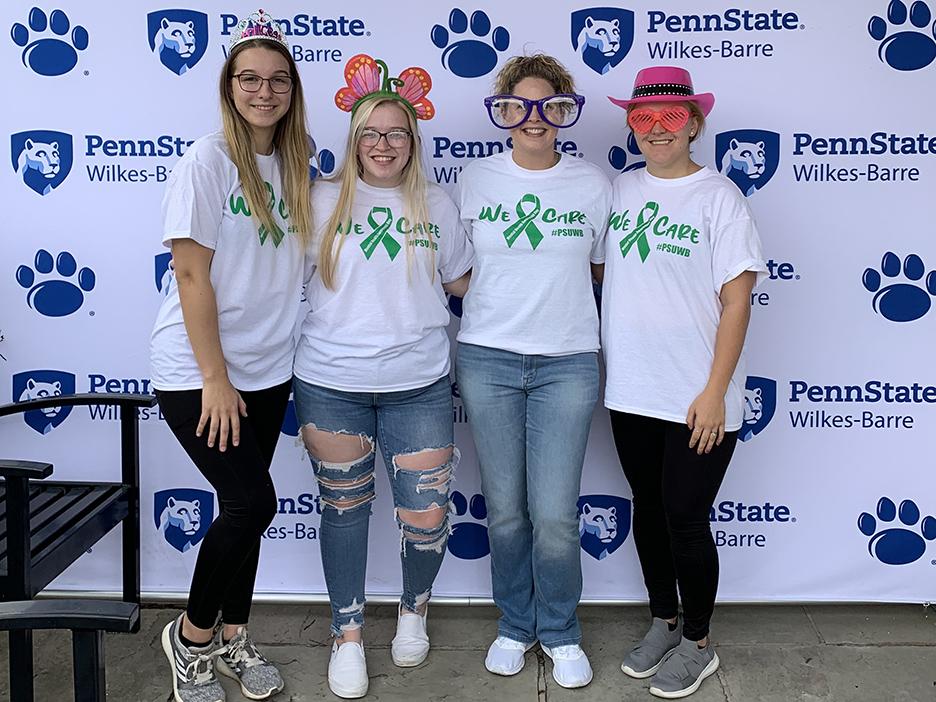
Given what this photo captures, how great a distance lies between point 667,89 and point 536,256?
550mm

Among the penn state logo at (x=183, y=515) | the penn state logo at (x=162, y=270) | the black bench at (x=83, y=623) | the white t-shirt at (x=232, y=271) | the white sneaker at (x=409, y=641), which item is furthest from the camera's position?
the penn state logo at (x=183, y=515)

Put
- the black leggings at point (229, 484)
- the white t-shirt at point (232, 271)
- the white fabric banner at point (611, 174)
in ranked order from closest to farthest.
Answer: the white t-shirt at point (232, 271) → the black leggings at point (229, 484) → the white fabric banner at point (611, 174)

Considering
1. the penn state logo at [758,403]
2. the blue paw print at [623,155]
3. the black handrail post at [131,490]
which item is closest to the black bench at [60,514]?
the black handrail post at [131,490]

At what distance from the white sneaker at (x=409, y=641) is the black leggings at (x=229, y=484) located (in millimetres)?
556

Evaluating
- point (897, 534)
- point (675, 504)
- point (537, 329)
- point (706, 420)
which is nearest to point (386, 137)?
point (537, 329)

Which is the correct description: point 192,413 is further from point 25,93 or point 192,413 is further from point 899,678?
point 899,678

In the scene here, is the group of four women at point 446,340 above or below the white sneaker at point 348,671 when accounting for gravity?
above

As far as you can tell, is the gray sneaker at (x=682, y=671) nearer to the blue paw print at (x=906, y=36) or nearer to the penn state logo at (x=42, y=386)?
the blue paw print at (x=906, y=36)

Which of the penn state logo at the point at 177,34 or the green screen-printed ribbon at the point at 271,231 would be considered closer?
the green screen-printed ribbon at the point at 271,231

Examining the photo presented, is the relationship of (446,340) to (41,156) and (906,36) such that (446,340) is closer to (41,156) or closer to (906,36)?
(41,156)

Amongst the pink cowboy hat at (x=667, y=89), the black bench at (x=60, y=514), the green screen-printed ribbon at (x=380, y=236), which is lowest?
the black bench at (x=60, y=514)

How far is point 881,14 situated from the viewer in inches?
106

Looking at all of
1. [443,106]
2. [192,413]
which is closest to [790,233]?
[443,106]

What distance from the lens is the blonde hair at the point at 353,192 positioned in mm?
2271
